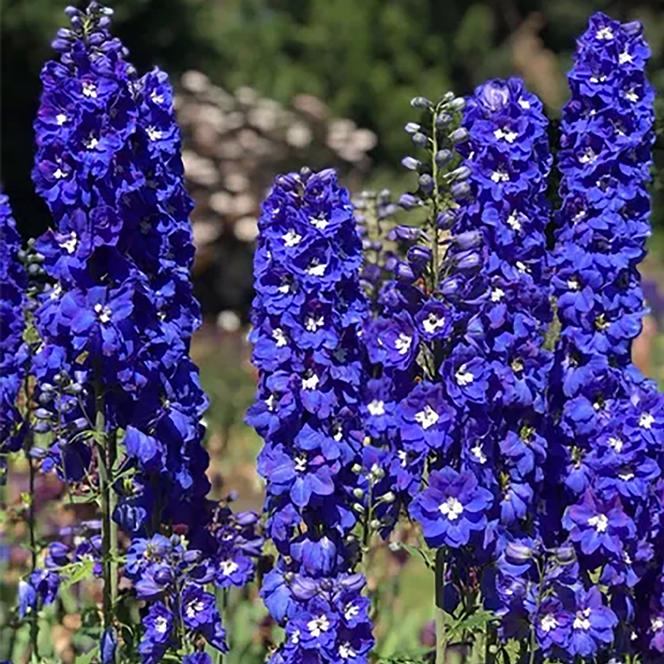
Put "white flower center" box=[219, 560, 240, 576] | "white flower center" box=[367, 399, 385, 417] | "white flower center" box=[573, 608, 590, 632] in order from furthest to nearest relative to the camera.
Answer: "white flower center" box=[367, 399, 385, 417], "white flower center" box=[219, 560, 240, 576], "white flower center" box=[573, 608, 590, 632]

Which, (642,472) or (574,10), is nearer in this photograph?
(642,472)

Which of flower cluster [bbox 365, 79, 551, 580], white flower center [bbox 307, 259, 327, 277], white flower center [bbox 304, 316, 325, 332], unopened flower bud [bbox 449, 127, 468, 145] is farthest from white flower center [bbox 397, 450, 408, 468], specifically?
unopened flower bud [bbox 449, 127, 468, 145]

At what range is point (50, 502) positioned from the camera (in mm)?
5344

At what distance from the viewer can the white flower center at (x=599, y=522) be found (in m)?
3.40

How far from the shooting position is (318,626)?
329 centimetres

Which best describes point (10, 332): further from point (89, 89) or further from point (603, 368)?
point (603, 368)

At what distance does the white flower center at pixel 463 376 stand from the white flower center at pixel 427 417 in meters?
0.09

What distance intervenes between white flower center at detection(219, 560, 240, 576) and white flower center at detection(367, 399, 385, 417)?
1.86 feet

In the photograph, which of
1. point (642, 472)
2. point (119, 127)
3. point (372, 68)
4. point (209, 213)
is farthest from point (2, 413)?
point (372, 68)

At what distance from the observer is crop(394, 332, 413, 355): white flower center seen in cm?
323

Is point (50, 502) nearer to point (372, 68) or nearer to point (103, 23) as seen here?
point (103, 23)

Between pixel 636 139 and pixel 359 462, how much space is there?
39.6 inches

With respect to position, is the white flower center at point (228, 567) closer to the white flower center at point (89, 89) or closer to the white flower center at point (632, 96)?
the white flower center at point (89, 89)

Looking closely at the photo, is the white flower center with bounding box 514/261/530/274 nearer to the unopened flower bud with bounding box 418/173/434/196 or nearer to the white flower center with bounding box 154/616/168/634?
the unopened flower bud with bounding box 418/173/434/196
